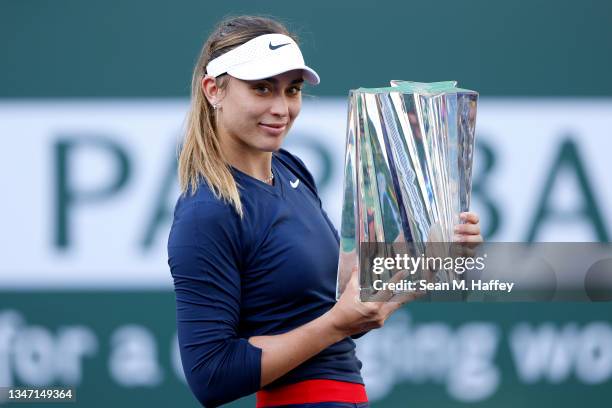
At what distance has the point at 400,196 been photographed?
1.50 m

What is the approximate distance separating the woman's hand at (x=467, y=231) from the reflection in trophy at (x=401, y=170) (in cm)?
2

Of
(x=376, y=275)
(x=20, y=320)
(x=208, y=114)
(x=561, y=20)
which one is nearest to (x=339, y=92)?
(x=561, y=20)

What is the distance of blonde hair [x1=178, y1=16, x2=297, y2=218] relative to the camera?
158 centimetres

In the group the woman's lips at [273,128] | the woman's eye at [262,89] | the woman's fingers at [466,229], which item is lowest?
the woman's fingers at [466,229]

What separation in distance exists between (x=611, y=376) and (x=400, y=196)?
1.97m

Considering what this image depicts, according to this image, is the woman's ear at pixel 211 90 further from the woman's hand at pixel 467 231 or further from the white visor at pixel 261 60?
the woman's hand at pixel 467 231

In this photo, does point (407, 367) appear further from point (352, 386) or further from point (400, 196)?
point (400, 196)

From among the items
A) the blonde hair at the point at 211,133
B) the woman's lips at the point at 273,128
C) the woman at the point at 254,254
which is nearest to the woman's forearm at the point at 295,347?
the woman at the point at 254,254

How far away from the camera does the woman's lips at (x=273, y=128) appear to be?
5.31ft

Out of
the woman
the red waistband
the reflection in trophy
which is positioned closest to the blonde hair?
the woman

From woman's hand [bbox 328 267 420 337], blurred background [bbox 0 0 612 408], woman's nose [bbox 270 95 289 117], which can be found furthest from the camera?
blurred background [bbox 0 0 612 408]

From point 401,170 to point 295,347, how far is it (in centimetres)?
33

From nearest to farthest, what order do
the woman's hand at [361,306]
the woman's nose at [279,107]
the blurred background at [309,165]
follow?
the woman's hand at [361,306] < the woman's nose at [279,107] < the blurred background at [309,165]

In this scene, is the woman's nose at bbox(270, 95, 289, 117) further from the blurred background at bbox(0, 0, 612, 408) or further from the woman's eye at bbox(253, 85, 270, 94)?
the blurred background at bbox(0, 0, 612, 408)
